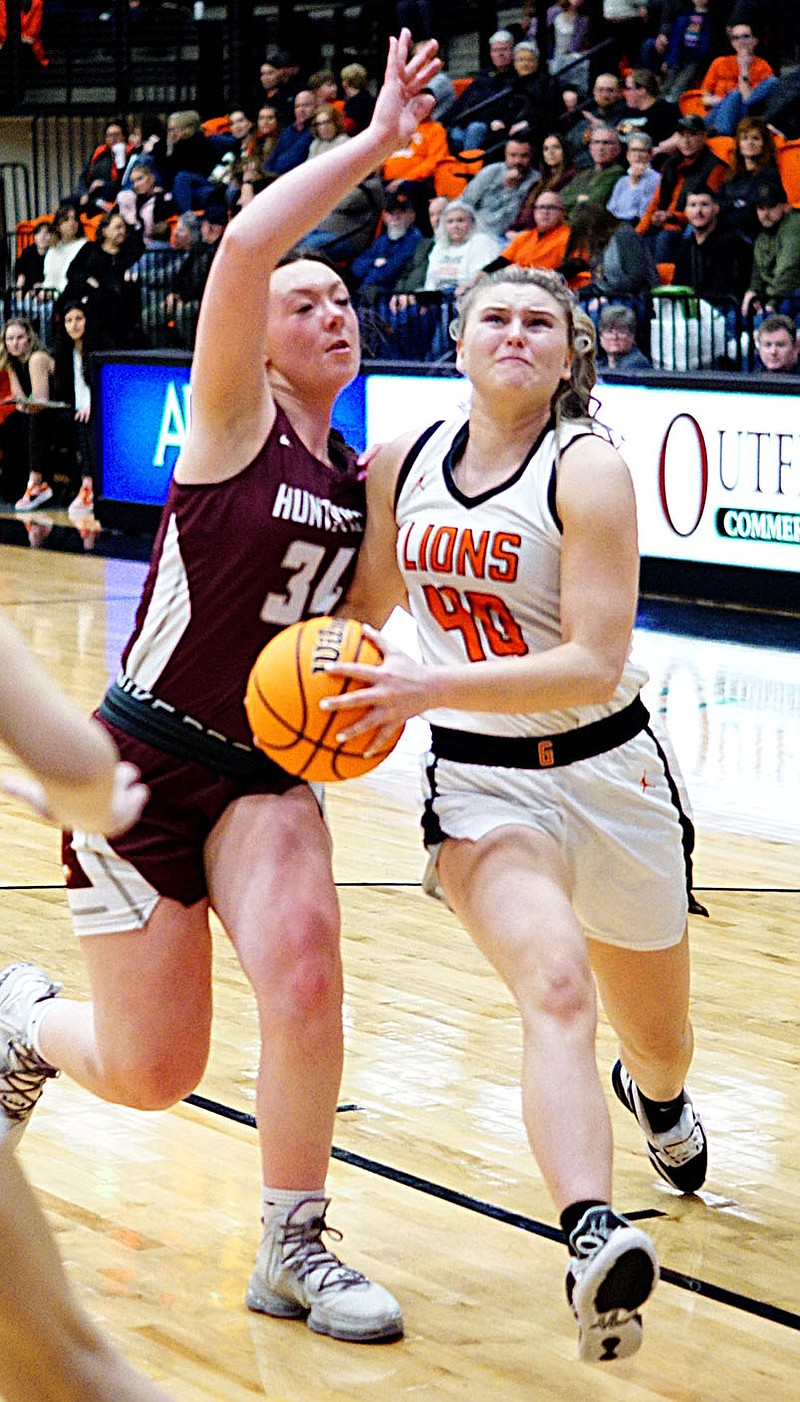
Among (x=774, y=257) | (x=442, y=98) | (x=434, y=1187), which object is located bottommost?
(x=434, y=1187)

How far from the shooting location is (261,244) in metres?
3.20

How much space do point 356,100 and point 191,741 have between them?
1406cm

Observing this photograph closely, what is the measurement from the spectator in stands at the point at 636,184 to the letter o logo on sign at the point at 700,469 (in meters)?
2.80

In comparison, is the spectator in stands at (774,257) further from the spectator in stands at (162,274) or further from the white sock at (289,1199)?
the white sock at (289,1199)

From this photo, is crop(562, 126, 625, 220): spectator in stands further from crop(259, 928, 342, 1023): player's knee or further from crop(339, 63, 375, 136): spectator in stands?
crop(259, 928, 342, 1023): player's knee

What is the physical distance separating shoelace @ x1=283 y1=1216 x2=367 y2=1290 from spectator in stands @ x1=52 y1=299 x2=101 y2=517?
1227cm

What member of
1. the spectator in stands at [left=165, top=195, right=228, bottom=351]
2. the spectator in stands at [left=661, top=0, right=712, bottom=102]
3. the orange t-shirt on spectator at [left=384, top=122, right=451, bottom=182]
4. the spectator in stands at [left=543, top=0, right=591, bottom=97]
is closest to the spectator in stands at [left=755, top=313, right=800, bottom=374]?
the spectator in stands at [left=661, top=0, right=712, bottom=102]

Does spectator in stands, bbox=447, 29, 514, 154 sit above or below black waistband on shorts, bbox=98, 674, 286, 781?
above

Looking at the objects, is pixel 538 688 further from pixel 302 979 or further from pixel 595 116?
pixel 595 116

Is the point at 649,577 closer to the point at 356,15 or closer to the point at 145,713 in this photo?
the point at 145,713

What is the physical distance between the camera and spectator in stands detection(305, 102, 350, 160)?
15.7 meters

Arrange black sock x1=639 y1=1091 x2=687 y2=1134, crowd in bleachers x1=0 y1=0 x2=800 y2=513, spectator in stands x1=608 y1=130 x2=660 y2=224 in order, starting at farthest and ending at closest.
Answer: spectator in stands x1=608 y1=130 x2=660 y2=224
crowd in bleachers x1=0 y1=0 x2=800 y2=513
black sock x1=639 y1=1091 x2=687 y2=1134

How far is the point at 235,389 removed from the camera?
3326 millimetres

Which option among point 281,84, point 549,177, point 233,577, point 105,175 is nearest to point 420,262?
point 549,177
